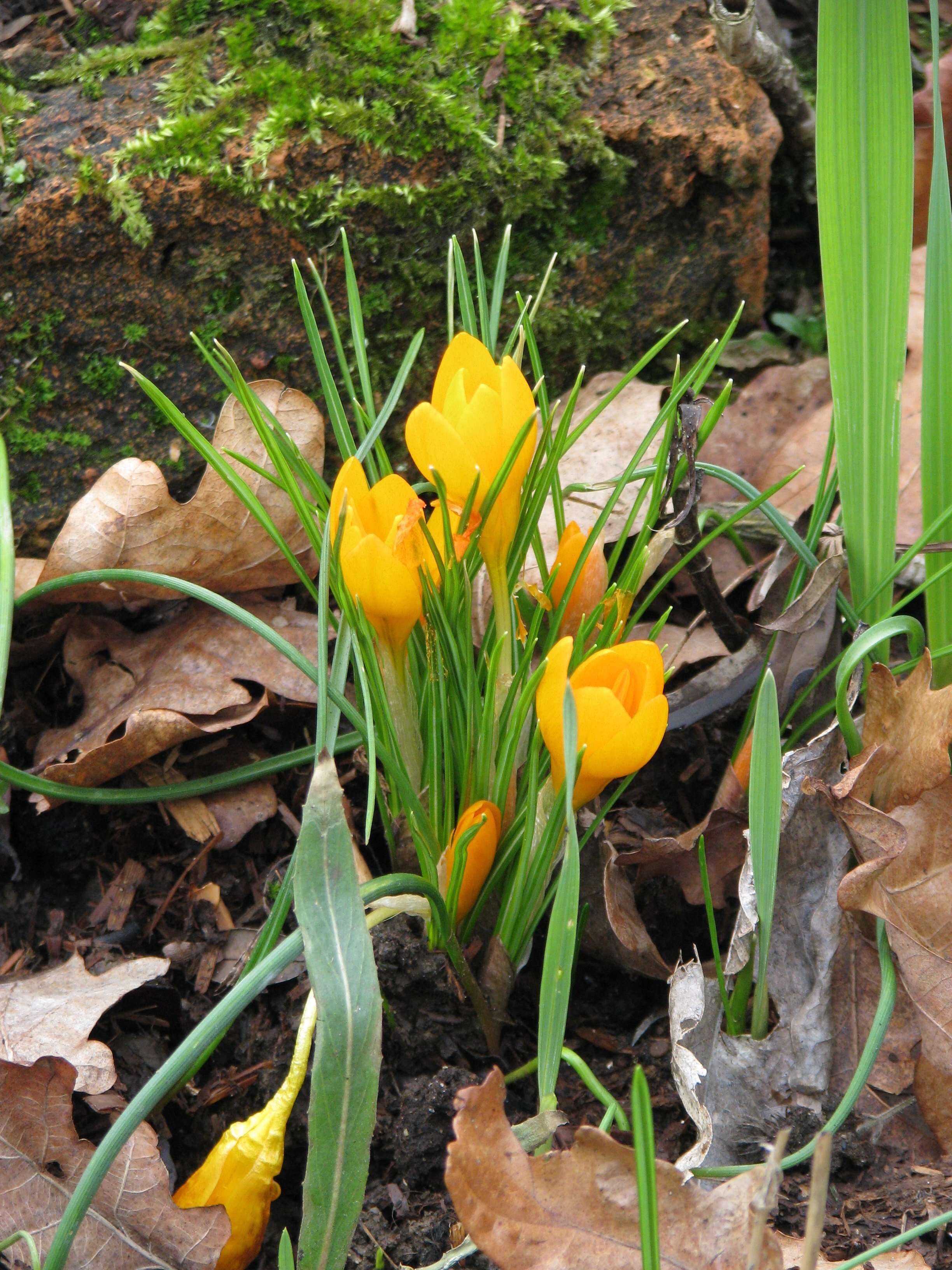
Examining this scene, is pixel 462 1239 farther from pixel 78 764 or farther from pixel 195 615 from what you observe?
pixel 195 615

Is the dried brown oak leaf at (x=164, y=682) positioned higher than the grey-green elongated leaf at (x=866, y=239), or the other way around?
the grey-green elongated leaf at (x=866, y=239)

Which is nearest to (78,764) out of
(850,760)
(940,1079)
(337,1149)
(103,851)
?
(103,851)

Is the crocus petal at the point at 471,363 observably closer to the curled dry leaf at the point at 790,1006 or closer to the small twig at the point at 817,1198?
the curled dry leaf at the point at 790,1006

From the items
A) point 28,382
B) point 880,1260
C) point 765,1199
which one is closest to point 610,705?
point 765,1199

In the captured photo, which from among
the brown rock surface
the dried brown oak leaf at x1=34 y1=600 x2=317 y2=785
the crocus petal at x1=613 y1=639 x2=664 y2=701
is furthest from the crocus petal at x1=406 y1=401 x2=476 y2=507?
the brown rock surface

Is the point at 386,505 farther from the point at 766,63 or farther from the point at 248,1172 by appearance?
the point at 766,63

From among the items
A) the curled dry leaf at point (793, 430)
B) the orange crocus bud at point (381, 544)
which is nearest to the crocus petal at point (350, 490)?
the orange crocus bud at point (381, 544)
